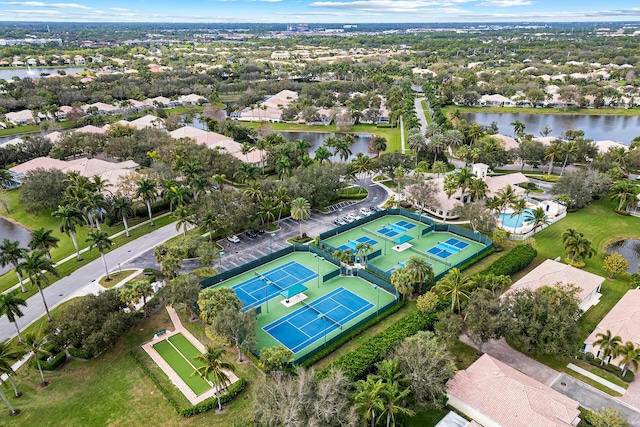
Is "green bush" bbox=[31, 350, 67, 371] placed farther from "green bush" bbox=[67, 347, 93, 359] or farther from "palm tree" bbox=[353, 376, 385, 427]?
"palm tree" bbox=[353, 376, 385, 427]

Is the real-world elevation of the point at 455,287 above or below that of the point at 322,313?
above

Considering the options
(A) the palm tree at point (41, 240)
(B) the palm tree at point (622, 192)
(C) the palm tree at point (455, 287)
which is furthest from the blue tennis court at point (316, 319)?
(B) the palm tree at point (622, 192)

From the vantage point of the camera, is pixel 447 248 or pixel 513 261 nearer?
pixel 513 261

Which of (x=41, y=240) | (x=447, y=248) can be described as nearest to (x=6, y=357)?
(x=41, y=240)

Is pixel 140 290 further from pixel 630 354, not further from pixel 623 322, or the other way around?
pixel 623 322

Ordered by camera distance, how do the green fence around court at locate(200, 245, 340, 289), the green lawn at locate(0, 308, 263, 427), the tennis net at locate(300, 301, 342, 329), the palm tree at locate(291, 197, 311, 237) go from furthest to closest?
the palm tree at locate(291, 197, 311, 237), the green fence around court at locate(200, 245, 340, 289), the tennis net at locate(300, 301, 342, 329), the green lawn at locate(0, 308, 263, 427)

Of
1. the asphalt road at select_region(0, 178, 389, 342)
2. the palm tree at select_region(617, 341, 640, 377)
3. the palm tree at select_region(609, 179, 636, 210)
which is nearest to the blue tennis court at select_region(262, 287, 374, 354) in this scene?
the asphalt road at select_region(0, 178, 389, 342)
